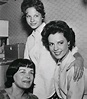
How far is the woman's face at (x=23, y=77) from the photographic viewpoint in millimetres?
1575

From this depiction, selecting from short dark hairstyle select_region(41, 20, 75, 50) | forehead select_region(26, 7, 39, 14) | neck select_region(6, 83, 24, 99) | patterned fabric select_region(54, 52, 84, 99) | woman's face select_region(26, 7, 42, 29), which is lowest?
neck select_region(6, 83, 24, 99)

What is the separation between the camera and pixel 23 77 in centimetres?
158

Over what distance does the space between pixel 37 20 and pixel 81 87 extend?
774 millimetres

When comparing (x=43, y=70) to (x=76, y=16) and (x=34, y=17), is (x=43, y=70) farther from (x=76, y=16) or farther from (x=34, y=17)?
(x=76, y=16)

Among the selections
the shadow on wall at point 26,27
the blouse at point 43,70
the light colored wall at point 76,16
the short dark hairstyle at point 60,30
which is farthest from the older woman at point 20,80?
the shadow on wall at point 26,27

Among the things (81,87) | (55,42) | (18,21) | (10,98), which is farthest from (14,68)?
(18,21)

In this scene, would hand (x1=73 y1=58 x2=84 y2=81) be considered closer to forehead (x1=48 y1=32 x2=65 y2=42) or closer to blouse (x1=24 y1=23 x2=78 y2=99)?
forehead (x1=48 y1=32 x2=65 y2=42)

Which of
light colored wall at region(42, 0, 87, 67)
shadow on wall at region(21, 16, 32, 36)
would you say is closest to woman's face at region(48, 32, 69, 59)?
light colored wall at region(42, 0, 87, 67)

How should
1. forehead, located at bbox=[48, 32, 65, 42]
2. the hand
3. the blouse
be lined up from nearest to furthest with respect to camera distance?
the hand < forehead, located at bbox=[48, 32, 65, 42] < the blouse

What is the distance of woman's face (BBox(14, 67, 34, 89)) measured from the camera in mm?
1575

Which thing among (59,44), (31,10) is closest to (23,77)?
(59,44)

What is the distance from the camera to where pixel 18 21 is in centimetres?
308

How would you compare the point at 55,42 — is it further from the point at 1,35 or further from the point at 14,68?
the point at 1,35

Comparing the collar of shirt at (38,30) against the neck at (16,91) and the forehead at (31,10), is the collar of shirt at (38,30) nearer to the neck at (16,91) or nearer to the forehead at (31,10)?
the forehead at (31,10)
